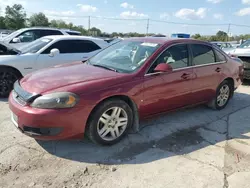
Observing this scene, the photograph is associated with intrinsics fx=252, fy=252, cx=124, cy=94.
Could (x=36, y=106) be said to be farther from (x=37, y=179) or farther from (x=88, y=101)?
(x=37, y=179)

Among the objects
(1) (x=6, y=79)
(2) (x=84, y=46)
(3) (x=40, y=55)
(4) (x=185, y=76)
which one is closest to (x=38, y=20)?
(2) (x=84, y=46)

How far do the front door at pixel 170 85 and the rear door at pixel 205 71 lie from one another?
191 mm

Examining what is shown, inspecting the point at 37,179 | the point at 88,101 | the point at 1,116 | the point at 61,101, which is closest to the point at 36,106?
the point at 61,101

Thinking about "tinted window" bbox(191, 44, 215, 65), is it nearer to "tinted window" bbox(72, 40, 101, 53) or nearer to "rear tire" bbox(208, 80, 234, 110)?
"rear tire" bbox(208, 80, 234, 110)

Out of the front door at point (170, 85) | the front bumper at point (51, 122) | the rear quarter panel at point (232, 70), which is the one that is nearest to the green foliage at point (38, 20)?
the rear quarter panel at point (232, 70)

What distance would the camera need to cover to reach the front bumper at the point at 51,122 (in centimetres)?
303

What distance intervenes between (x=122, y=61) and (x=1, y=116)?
2463mm

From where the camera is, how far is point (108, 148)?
3547 millimetres

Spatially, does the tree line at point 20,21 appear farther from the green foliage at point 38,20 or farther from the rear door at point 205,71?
the rear door at point 205,71

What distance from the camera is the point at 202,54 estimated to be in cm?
487

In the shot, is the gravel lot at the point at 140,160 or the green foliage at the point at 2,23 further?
the green foliage at the point at 2,23

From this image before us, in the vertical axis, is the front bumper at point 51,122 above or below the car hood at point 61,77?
below

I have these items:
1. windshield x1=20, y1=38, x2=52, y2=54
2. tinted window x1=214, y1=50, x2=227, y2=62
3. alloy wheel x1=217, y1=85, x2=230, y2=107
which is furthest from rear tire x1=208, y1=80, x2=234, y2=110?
windshield x1=20, y1=38, x2=52, y2=54

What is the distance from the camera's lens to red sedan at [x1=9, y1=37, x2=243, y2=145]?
3.12 meters
